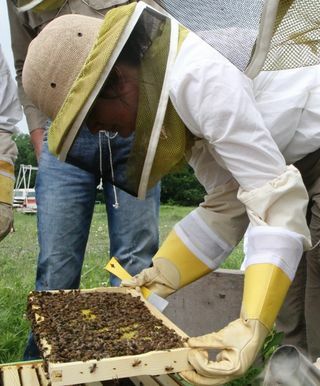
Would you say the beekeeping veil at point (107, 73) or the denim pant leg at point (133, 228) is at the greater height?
the beekeeping veil at point (107, 73)

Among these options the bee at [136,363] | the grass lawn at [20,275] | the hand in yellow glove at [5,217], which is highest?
the bee at [136,363]

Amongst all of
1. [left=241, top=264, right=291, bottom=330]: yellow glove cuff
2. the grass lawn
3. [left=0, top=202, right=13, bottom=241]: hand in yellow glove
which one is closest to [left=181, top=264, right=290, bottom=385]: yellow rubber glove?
[left=241, top=264, right=291, bottom=330]: yellow glove cuff

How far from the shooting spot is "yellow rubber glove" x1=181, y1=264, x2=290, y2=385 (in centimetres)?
212

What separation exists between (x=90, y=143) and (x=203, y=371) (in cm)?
103

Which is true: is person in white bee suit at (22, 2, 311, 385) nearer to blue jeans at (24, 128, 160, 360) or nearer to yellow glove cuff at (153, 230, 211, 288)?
yellow glove cuff at (153, 230, 211, 288)

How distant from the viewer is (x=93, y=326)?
8.06 ft

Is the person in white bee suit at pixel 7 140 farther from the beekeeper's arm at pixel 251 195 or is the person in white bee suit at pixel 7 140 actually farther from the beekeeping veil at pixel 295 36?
the beekeeping veil at pixel 295 36

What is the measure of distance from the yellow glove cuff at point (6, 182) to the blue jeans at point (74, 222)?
16 cm

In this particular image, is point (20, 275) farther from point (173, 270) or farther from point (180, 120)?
point (180, 120)

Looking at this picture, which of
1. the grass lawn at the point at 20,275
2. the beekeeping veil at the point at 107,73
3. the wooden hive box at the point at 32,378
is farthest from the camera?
the grass lawn at the point at 20,275

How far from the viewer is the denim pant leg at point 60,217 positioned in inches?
139

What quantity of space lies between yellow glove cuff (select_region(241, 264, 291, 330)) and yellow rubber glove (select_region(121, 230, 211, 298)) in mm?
643

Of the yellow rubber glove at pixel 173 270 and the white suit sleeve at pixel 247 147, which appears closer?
the white suit sleeve at pixel 247 147

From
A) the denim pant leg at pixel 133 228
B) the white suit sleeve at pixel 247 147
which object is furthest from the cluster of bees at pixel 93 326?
the denim pant leg at pixel 133 228
